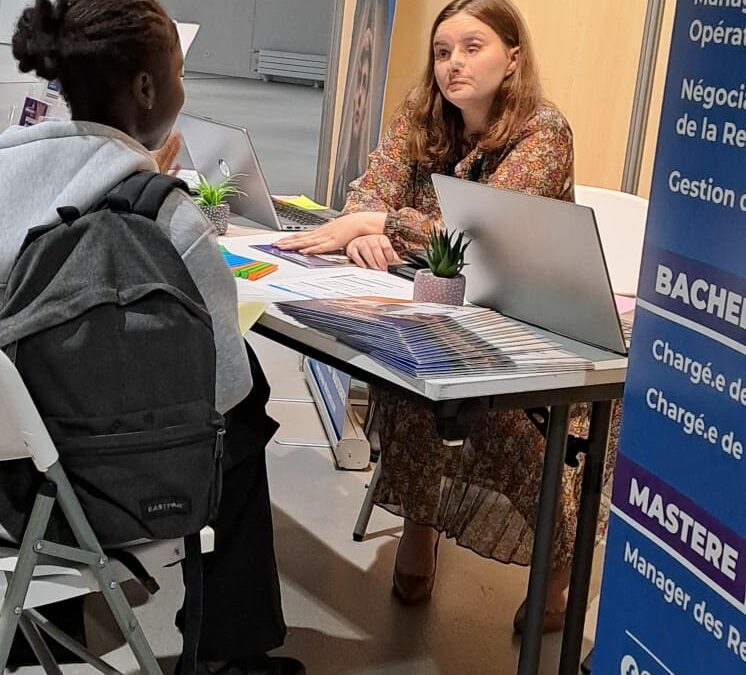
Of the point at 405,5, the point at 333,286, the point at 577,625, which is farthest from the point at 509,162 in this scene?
the point at 405,5

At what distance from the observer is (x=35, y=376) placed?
5.10 feet

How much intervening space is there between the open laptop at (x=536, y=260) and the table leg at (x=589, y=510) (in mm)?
184

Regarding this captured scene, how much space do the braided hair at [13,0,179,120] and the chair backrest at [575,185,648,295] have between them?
121 cm

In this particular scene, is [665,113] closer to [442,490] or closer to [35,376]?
[35,376]

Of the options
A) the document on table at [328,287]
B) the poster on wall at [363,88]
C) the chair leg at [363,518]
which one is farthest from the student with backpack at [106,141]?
the poster on wall at [363,88]

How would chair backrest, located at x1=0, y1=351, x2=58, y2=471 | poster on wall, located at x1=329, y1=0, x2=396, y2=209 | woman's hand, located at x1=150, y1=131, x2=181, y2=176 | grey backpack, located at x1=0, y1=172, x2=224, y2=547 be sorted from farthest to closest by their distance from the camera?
poster on wall, located at x1=329, y1=0, x2=396, y2=209 → woman's hand, located at x1=150, y1=131, x2=181, y2=176 → grey backpack, located at x1=0, y1=172, x2=224, y2=547 → chair backrest, located at x1=0, y1=351, x2=58, y2=471

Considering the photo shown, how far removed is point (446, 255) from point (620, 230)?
30.4 inches

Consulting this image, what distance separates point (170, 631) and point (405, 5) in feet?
7.57

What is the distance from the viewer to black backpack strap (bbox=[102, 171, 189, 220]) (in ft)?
5.45

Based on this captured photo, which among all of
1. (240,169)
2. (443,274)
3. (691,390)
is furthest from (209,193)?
(691,390)

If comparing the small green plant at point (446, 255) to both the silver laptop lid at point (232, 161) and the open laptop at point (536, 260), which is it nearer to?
the open laptop at point (536, 260)

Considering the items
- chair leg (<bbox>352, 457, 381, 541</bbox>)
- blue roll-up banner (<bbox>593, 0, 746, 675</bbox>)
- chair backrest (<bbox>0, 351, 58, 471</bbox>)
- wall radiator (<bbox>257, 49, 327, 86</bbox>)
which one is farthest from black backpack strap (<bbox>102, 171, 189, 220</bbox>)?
wall radiator (<bbox>257, 49, 327, 86</bbox>)

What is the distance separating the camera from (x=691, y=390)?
1.36 metres

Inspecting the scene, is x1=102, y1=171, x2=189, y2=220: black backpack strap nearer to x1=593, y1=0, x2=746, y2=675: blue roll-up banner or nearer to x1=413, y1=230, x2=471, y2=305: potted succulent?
x1=413, y1=230, x2=471, y2=305: potted succulent
